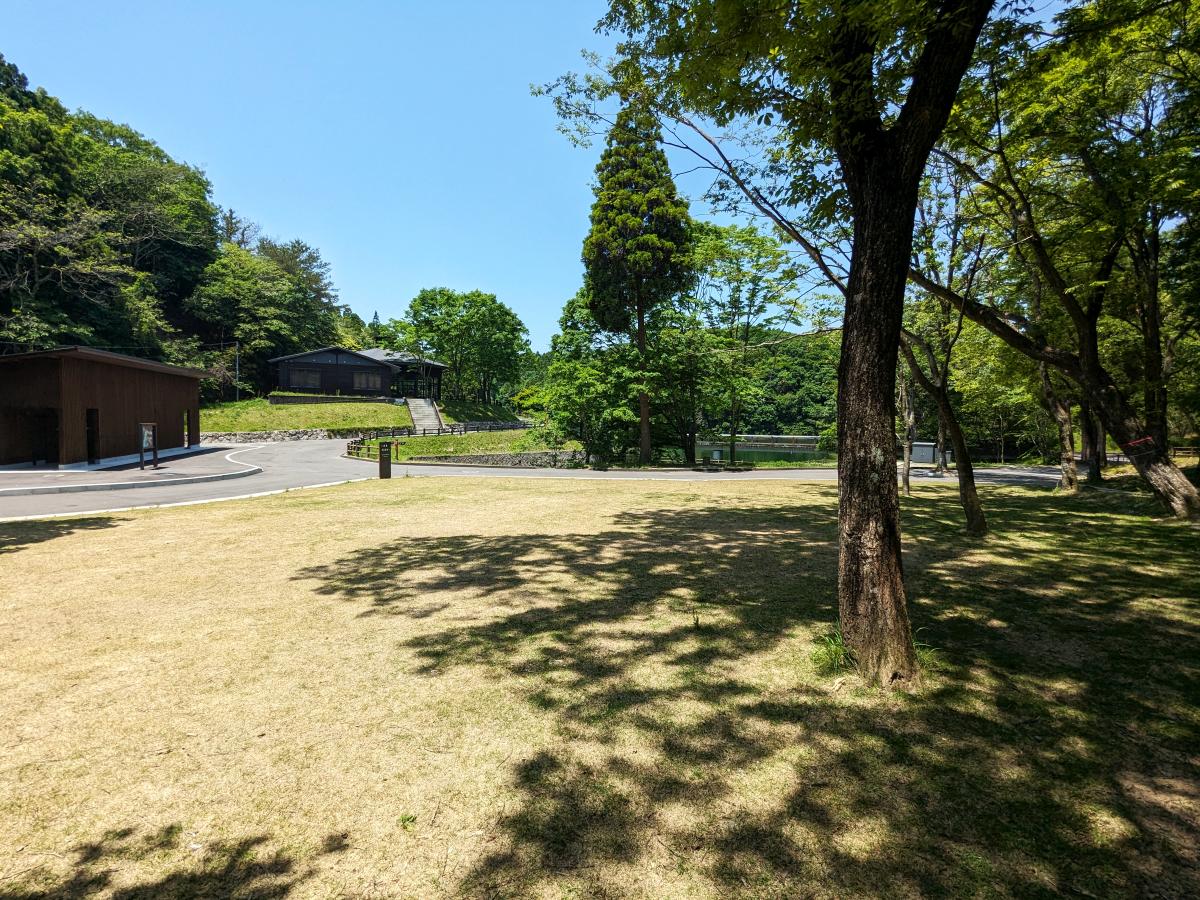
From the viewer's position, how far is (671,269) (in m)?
24.5

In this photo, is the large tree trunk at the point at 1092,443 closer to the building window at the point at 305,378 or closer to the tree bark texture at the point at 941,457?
the tree bark texture at the point at 941,457

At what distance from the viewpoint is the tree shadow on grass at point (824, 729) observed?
2254 mm

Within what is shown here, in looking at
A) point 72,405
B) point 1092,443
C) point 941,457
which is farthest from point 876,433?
point 72,405

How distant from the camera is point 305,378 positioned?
4797cm

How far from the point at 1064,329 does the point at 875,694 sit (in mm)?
14349

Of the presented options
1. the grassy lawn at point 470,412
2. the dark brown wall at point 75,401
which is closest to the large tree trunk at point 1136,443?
the dark brown wall at point 75,401

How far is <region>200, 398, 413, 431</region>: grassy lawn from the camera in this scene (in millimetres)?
38719

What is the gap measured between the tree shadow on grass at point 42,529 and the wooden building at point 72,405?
39.8 feet

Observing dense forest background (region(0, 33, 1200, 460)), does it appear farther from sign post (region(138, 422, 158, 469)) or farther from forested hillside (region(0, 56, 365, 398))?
sign post (region(138, 422, 158, 469))

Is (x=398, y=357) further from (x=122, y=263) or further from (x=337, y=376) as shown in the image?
(x=122, y=263)

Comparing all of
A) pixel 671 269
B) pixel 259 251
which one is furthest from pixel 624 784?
pixel 259 251

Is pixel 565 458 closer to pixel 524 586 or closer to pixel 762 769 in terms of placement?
pixel 524 586

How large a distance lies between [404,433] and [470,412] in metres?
11.3

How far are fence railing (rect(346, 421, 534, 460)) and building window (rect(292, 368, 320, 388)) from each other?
13.5 metres
